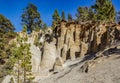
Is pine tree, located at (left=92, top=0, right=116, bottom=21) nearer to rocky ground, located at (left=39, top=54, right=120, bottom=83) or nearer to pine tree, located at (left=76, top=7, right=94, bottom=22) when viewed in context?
pine tree, located at (left=76, top=7, right=94, bottom=22)

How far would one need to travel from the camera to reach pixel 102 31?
46562 millimetres

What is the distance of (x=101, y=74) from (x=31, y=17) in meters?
59.4

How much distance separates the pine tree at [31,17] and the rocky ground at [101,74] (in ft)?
172

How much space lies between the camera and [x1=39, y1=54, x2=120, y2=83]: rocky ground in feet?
77.0

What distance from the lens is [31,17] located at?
81.4m

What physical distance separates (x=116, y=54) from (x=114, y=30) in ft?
45.7

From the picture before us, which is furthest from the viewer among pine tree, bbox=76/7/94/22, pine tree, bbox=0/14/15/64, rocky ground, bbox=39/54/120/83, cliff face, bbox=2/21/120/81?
pine tree, bbox=76/7/94/22

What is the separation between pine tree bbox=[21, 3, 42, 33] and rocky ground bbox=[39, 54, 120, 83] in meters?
52.3

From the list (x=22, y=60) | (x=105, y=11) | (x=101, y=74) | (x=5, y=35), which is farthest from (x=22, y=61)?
(x=105, y=11)

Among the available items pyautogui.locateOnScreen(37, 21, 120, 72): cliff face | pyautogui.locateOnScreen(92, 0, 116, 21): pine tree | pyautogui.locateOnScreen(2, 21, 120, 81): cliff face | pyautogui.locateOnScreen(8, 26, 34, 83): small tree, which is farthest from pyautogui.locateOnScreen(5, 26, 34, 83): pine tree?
pyautogui.locateOnScreen(92, 0, 116, 21): pine tree

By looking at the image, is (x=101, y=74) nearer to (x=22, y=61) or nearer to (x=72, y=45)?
(x=22, y=61)

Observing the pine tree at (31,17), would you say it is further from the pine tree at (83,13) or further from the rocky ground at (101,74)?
the rocky ground at (101,74)

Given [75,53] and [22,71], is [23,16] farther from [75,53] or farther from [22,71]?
[22,71]

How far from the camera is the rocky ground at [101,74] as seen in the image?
23462 millimetres
